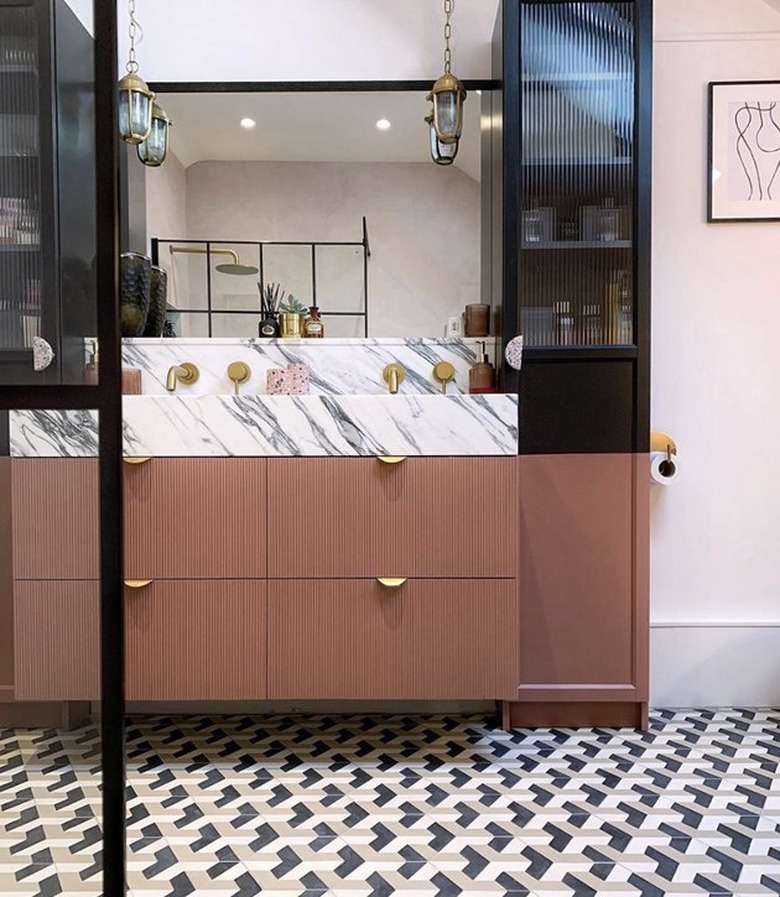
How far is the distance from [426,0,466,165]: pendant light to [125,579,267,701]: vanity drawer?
138cm

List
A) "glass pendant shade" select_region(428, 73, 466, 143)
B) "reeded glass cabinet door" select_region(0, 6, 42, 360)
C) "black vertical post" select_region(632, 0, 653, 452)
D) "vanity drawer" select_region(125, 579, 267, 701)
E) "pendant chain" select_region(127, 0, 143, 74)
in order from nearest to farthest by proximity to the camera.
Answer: "reeded glass cabinet door" select_region(0, 6, 42, 360)
"vanity drawer" select_region(125, 579, 267, 701)
"black vertical post" select_region(632, 0, 653, 452)
"glass pendant shade" select_region(428, 73, 466, 143)
"pendant chain" select_region(127, 0, 143, 74)

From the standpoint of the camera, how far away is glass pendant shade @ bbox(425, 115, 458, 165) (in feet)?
7.51

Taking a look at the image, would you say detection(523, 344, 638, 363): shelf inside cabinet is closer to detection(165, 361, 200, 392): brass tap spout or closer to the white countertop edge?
the white countertop edge

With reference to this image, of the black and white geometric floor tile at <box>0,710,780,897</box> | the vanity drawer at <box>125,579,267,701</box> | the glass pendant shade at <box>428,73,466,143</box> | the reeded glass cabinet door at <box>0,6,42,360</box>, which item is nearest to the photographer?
the reeded glass cabinet door at <box>0,6,42,360</box>

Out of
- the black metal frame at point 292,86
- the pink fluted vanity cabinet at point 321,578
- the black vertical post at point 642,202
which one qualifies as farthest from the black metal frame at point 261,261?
the black vertical post at point 642,202

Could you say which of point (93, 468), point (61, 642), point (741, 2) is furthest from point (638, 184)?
point (61, 642)

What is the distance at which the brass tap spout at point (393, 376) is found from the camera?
2.31 meters

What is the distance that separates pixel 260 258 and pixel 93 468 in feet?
4.61

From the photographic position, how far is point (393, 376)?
2.31 metres

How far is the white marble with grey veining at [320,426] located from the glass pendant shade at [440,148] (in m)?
0.83

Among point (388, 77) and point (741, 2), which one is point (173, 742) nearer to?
point (388, 77)

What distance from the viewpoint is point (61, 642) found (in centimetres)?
122

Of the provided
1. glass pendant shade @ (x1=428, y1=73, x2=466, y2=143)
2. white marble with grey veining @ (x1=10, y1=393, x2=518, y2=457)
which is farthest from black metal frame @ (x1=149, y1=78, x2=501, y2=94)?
white marble with grey veining @ (x1=10, y1=393, x2=518, y2=457)

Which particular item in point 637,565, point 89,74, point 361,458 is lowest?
point 637,565
